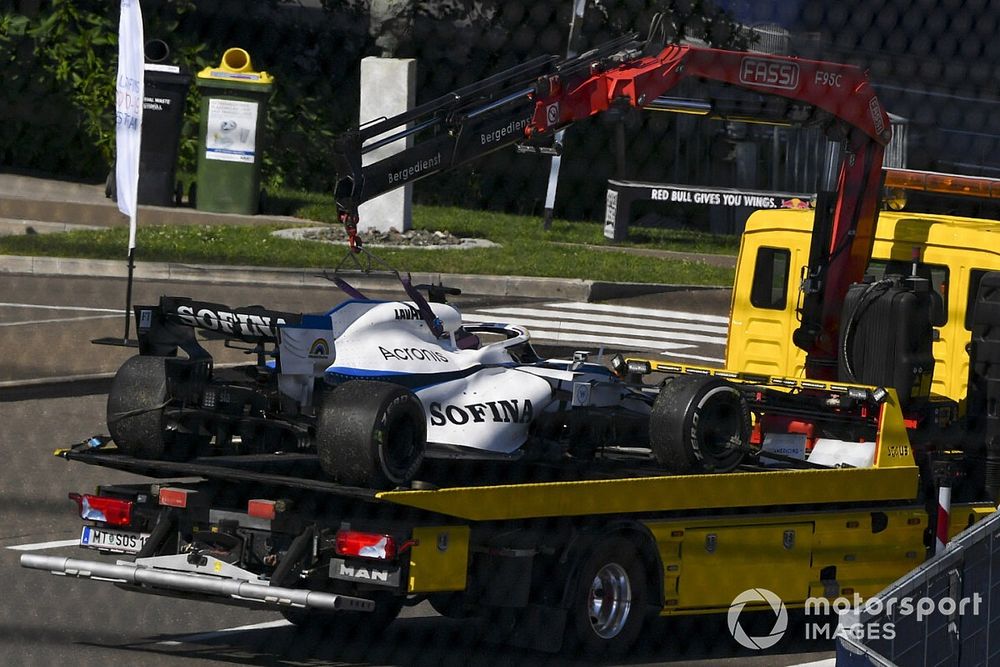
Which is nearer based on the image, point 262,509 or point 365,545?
point 365,545

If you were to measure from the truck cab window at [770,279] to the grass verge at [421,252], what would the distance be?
4636 mm

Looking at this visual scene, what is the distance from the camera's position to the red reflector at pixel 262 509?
4.69m

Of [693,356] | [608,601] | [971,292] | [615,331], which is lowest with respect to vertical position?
[608,601]

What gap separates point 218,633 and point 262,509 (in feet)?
1.95

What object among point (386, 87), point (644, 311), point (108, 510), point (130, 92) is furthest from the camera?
point (386, 87)

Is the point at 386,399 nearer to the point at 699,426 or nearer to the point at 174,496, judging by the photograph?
the point at 174,496

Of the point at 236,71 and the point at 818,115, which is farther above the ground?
the point at 236,71

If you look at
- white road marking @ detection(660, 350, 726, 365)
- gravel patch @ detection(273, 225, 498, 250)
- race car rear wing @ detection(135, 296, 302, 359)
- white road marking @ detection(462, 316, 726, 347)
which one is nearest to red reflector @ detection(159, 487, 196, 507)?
race car rear wing @ detection(135, 296, 302, 359)

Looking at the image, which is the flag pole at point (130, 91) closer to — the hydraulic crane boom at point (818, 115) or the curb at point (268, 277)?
the hydraulic crane boom at point (818, 115)

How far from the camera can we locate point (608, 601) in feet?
16.6

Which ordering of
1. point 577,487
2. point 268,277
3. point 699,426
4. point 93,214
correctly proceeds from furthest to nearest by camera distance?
point 93,214 < point 268,277 < point 699,426 < point 577,487

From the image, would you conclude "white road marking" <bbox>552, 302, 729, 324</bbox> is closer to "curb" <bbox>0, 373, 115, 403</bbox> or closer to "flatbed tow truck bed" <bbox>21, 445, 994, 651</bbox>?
"curb" <bbox>0, 373, 115, 403</bbox>

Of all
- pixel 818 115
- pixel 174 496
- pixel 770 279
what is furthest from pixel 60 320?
pixel 174 496

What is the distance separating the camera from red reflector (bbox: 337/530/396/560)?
4523mm
